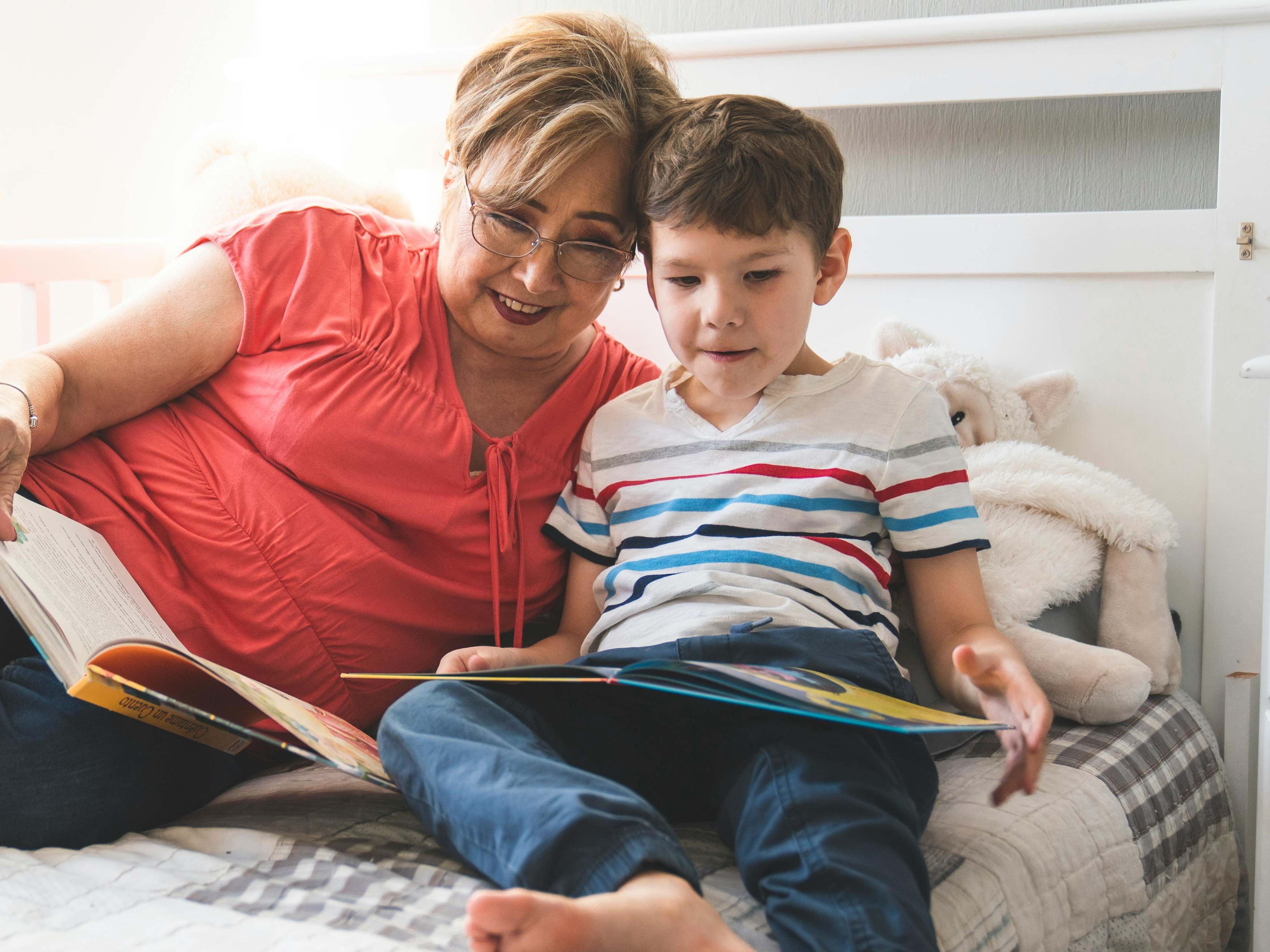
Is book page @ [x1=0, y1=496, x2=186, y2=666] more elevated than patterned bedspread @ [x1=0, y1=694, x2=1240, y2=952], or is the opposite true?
book page @ [x1=0, y1=496, x2=186, y2=666]

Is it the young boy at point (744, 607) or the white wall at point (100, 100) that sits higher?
the white wall at point (100, 100)

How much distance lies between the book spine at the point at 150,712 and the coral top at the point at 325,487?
0.12 metres

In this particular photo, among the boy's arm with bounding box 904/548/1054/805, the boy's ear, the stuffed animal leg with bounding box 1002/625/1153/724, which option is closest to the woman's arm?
the boy's ear

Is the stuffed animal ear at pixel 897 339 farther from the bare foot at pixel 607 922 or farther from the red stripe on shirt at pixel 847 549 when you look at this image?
the bare foot at pixel 607 922

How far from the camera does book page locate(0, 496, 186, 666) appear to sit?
0.73m

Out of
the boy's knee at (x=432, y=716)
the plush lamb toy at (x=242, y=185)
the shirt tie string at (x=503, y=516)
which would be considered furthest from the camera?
the plush lamb toy at (x=242, y=185)

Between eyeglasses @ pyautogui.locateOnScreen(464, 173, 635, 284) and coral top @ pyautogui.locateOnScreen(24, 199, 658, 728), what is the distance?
0.43 feet

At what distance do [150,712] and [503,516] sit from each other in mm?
398

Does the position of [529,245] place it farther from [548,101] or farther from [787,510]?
[787,510]

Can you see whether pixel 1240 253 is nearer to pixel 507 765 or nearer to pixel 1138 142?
pixel 1138 142

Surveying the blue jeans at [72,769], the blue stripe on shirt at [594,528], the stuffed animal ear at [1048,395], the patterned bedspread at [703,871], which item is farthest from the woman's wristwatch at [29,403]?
the stuffed animal ear at [1048,395]

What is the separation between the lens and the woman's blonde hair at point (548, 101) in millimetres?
999

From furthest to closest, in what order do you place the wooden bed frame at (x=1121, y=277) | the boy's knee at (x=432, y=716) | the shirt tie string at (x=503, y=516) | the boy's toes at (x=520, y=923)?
1. the wooden bed frame at (x=1121, y=277)
2. the shirt tie string at (x=503, y=516)
3. the boy's knee at (x=432, y=716)
4. the boy's toes at (x=520, y=923)

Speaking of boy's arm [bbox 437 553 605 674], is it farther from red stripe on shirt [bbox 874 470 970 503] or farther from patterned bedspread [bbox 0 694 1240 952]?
red stripe on shirt [bbox 874 470 970 503]
